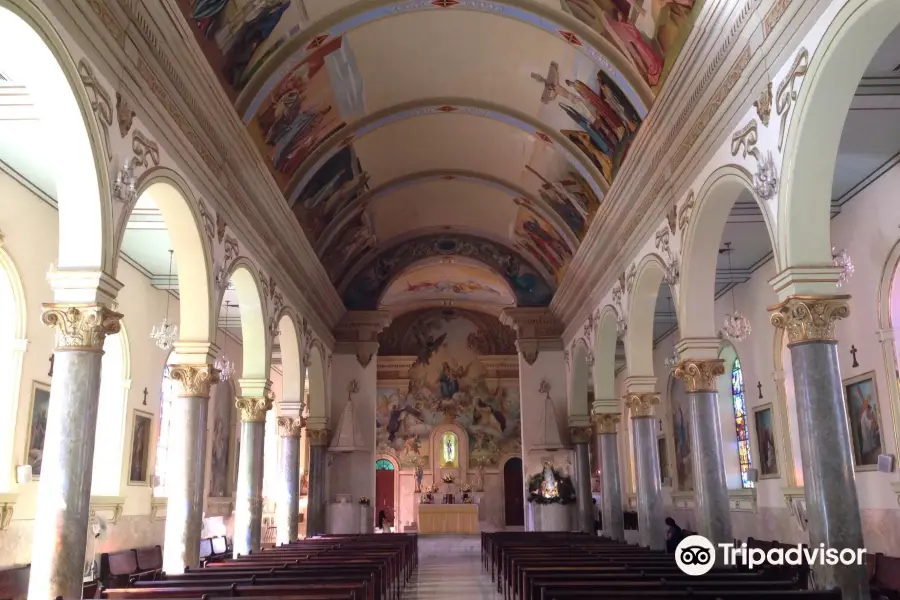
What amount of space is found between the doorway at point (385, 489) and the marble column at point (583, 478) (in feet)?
38.5

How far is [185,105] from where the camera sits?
31.1 feet

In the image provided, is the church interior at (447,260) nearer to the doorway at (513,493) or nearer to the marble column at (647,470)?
the marble column at (647,470)

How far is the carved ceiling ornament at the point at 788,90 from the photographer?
708cm


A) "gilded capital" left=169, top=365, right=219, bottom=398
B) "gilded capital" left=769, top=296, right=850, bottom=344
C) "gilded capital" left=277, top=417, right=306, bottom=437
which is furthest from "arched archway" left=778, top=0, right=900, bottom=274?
"gilded capital" left=277, top=417, right=306, bottom=437

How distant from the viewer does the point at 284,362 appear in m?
17.0

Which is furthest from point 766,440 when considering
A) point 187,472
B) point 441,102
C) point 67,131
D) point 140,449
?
point 67,131

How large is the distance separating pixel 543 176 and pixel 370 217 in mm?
5450

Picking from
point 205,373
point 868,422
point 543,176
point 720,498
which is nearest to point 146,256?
point 205,373

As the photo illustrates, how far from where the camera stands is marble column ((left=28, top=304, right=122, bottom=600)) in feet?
22.6

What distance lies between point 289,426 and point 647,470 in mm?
8476

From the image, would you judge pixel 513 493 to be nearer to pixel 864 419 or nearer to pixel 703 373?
pixel 864 419

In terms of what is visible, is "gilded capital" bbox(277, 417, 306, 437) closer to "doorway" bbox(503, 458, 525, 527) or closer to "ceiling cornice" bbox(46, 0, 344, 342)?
"ceiling cornice" bbox(46, 0, 344, 342)

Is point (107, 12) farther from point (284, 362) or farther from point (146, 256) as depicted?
point (284, 362)

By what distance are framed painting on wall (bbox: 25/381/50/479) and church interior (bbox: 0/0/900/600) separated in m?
0.08
